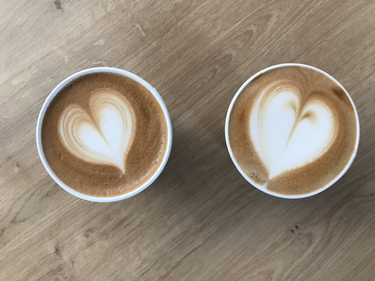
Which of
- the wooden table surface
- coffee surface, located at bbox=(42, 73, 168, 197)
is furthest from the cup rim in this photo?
the wooden table surface

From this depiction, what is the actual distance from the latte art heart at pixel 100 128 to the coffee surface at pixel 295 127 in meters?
0.31

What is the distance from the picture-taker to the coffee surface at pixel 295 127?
83 cm

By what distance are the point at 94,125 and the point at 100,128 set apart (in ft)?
0.06

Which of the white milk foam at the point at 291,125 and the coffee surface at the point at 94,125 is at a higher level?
the coffee surface at the point at 94,125

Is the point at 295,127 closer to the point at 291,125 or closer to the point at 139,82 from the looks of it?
the point at 291,125

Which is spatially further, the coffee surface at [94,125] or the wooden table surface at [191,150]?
the wooden table surface at [191,150]

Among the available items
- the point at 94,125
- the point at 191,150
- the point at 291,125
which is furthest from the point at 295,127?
the point at 94,125

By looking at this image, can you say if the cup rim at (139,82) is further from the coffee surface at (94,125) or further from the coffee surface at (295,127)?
the coffee surface at (295,127)

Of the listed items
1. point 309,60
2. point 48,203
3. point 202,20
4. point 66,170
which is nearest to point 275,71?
point 309,60

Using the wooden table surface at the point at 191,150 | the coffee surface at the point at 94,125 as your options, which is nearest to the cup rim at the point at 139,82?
the coffee surface at the point at 94,125

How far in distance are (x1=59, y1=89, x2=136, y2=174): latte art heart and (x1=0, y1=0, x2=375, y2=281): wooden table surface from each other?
20 centimetres

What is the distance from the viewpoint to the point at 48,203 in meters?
1.02

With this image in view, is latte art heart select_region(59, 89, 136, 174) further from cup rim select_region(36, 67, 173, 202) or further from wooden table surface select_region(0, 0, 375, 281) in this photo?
wooden table surface select_region(0, 0, 375, 281)

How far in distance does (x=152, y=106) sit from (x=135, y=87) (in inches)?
2.9
